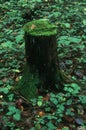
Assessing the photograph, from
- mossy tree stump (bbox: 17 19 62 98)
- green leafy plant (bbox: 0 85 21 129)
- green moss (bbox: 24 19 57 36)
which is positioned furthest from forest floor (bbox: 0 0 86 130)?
green moss (bbox: 24 19 57 36)

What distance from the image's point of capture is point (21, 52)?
20.1 feet

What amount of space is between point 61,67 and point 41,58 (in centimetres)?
118

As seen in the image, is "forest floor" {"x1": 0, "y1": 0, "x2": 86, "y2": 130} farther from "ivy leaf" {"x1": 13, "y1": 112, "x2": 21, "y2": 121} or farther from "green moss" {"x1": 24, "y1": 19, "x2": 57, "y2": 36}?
"green moss" {"x1": 24, "y1": 19, "x2": 57, "y2": 36}

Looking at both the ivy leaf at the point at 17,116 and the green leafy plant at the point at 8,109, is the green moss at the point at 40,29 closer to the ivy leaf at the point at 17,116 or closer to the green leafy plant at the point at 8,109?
the green leafy plant at the point at 8,109

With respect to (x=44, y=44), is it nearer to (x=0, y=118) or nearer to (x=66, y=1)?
(x=0, y=118)

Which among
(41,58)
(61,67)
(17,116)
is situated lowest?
(17,116)

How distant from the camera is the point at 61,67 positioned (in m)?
5.56

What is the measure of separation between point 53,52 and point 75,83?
2.58ft

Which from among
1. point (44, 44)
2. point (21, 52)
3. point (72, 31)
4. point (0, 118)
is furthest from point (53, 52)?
point (72, 31)

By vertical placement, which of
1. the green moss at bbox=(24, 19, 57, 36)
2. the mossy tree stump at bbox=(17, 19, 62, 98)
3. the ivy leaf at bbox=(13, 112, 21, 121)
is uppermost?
the green moss at bbox=(24, 19, 57, 36)

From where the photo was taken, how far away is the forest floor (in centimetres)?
424

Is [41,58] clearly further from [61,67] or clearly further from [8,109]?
[61,67]

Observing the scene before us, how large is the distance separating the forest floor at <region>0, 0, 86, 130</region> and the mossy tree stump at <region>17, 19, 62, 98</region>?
0.65ft

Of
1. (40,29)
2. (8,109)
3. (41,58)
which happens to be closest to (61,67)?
(41,58)
